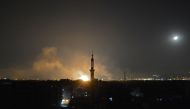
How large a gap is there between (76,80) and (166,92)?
6552cm

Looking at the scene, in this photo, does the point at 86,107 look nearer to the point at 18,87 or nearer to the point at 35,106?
the point at 35,106

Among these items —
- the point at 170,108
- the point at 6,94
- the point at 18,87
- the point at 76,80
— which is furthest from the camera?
the point at 76,80

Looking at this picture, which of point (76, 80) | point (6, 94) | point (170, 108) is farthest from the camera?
point (76, 80)

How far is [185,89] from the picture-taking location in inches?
4673

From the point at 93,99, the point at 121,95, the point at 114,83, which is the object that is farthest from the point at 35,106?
the point at 114,83

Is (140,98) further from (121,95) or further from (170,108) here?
(170,108)

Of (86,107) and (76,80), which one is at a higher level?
(76,80)

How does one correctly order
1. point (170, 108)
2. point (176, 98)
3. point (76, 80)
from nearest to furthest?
point (170, 108) → point (176, 98) → point (76, 80)

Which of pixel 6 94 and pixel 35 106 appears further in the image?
pixel 6 94

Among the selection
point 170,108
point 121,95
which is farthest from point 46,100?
point 170,108

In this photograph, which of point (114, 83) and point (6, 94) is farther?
point (114, 83)

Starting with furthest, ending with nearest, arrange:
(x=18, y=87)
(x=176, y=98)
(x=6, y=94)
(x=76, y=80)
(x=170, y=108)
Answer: (x=76, y=80), (x=18, y=87), (x=6, y=94), (x=176, y=98), (x=170, y=108)

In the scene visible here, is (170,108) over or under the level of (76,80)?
under

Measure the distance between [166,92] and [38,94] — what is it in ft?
A: 149
